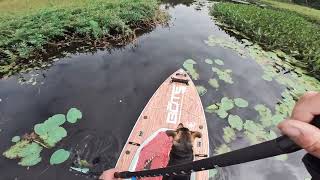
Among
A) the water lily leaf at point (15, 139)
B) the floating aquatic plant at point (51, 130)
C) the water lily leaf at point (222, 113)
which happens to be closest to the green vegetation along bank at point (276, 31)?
the water lily leaf at point (222, 113)

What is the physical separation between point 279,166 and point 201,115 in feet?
8.49

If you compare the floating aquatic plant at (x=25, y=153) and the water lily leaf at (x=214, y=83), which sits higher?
the water lily leaf at (x=214, y=83)

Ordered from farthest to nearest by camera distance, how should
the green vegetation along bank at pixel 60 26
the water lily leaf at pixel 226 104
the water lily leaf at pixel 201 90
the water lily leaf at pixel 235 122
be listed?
the green vegetation along bank at pixel 60 26
the water lily leaf at pixel 201 90
the water lily leaf at pixel 226 104
the water lily leaf at pixel 235 122

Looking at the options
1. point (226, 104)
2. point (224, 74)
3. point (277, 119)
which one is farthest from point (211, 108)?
point (224, 74)

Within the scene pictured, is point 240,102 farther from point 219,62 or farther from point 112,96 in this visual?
point 112,96

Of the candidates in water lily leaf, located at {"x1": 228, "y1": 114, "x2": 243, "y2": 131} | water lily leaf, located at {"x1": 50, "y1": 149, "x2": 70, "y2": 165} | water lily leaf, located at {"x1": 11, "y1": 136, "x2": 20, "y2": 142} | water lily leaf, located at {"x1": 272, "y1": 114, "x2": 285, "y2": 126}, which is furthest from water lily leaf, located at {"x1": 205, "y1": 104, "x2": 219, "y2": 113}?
water lily leaf, located at {"x1": 11, "y1": 136, "x2": 20, "y2": 142}

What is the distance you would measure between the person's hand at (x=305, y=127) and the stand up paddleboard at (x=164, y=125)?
620 cm

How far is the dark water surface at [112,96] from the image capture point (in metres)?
8.41

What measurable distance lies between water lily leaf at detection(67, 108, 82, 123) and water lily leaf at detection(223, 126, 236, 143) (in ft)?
14.1

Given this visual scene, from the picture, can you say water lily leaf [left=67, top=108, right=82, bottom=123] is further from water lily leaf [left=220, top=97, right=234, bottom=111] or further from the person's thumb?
the person's thumb

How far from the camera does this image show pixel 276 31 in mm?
18297

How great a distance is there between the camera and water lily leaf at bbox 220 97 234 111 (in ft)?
34.9

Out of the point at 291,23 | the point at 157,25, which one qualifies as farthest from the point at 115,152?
the point at 291,23

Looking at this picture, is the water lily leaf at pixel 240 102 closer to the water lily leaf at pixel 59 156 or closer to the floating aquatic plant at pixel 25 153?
the water lily leaf at pixel 59 156
